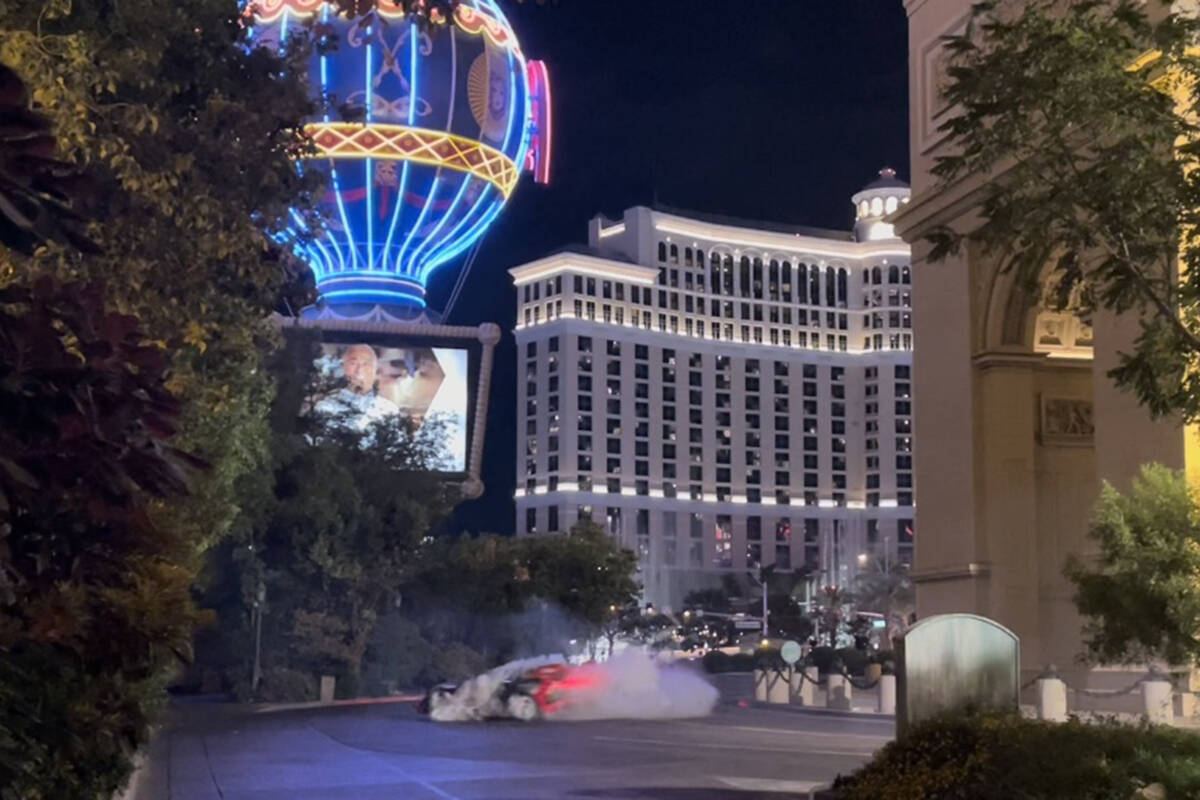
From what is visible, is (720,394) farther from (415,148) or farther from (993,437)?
(993,437)

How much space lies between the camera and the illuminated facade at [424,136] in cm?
5747

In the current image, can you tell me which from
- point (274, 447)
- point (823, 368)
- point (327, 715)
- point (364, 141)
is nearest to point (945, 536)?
point (327, 715)

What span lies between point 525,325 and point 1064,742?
130962 mm

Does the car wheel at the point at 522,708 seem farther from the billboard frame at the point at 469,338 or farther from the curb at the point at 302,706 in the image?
the billboard frame at the point at 469,338

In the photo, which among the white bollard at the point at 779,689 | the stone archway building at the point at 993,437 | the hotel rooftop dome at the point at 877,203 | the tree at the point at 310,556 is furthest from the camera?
the hotel rooftop dome at the point at 877,203

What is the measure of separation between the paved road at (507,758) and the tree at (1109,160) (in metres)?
6.86

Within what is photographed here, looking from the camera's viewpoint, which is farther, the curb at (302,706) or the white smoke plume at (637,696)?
the curb at (302,706)

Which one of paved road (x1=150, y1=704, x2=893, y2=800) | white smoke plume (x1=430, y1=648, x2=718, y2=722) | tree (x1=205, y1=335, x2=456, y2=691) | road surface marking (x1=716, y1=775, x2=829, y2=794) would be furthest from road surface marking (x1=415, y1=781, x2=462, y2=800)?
tree (x1=205, y1=335, x2=456, y2=691)

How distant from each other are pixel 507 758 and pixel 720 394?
414ft

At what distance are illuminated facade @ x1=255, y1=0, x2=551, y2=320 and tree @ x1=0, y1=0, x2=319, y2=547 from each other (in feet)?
130

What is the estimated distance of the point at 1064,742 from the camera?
10.6m

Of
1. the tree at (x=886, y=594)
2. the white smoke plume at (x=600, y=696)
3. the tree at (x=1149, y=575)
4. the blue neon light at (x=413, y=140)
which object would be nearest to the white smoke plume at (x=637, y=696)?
the white smoke plume at (x=600, y=696)

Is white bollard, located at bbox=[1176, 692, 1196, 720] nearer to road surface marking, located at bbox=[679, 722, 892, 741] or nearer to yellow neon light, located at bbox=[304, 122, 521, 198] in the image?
road surface marking, located at bbox=[679, 722, 892, 741]

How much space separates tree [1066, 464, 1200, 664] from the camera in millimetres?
11211
